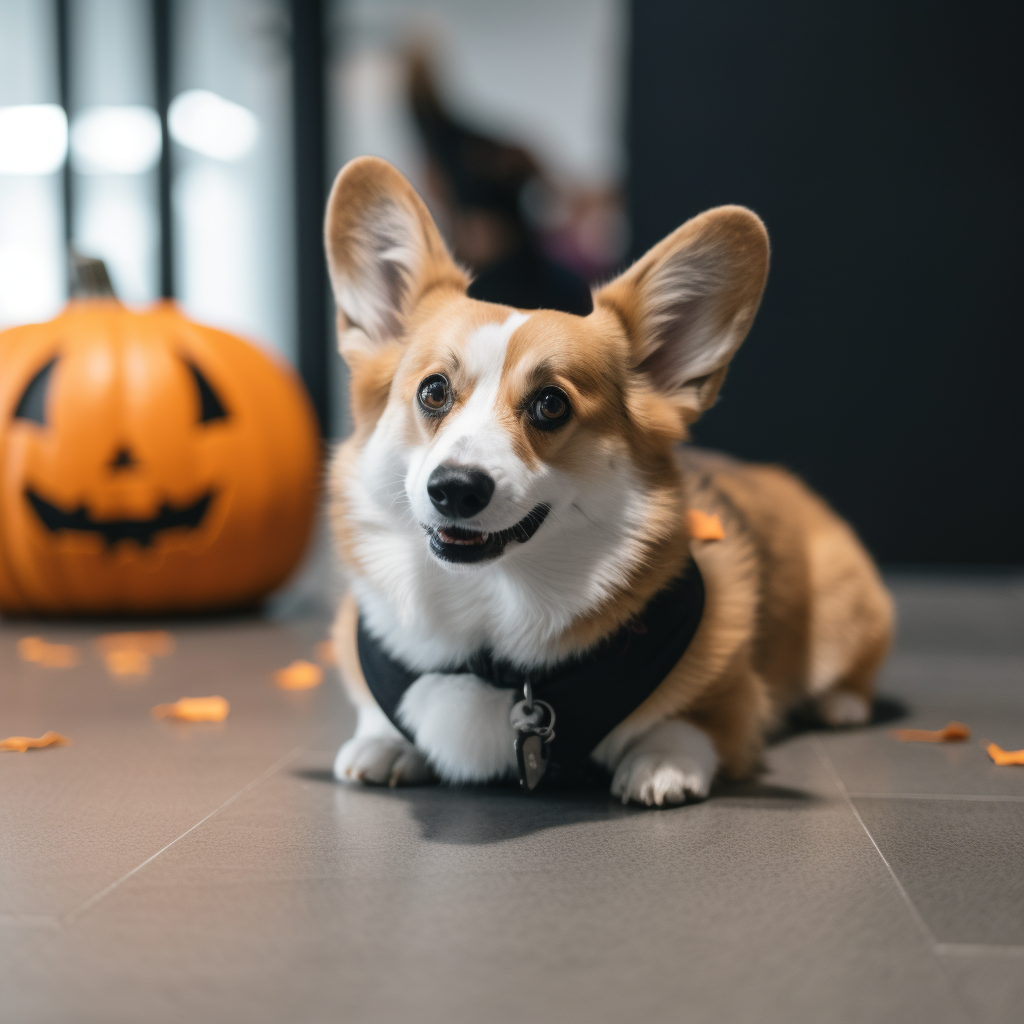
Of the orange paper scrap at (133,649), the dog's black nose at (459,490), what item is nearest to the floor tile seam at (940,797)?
the dog's black nose at (459,490)

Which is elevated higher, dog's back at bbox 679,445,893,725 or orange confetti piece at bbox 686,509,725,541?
orange confetti piece at bbox 686,509,725,541

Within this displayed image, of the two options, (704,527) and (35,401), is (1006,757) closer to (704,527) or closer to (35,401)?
(704,527)

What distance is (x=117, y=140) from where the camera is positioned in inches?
234

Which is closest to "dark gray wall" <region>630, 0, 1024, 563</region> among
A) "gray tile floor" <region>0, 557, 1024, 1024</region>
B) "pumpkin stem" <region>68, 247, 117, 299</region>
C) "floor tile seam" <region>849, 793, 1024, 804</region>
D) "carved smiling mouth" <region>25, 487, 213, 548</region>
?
"pumpkin stem" <region>68, 247, 117, 299</region>

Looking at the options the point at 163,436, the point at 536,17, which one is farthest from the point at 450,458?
the point at 536,17

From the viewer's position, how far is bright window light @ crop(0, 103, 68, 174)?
5.92 meters

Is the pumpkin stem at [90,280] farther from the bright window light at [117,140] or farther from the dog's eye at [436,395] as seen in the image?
the bright window light at [117,140]

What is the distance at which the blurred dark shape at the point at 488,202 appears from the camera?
5250 mm

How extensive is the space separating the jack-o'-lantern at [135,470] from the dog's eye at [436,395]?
1.81 m

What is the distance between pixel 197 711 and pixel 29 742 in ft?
1.07

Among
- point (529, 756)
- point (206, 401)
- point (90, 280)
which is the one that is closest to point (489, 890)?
point (529, 756)

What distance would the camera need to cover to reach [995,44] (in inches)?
170

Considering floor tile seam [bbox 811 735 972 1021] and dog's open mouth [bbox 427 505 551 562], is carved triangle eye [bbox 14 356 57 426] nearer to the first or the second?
dog's open mouth [bbox 427 505 551 562]

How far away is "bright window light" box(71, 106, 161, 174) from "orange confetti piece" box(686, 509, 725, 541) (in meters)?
5.07
